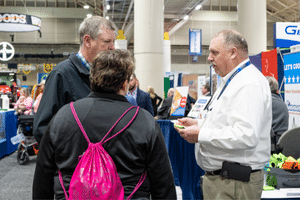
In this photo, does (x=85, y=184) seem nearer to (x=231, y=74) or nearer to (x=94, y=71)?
(x=94, y=71)

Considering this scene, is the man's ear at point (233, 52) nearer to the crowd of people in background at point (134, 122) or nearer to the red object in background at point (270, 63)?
the crowd of people in background at point (134, 122)

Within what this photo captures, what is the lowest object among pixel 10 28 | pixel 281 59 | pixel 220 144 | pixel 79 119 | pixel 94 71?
pixel 220 144

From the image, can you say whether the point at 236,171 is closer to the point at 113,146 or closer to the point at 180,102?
the point at 113,146

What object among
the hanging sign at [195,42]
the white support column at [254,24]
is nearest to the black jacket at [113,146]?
the white support column at [254,24]

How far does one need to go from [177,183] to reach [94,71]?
12.4ft

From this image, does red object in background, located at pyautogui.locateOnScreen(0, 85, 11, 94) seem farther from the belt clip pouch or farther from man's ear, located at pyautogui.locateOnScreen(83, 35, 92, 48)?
the belt clip pouch

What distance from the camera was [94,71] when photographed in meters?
1.38

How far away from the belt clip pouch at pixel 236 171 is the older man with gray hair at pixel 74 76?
87cm

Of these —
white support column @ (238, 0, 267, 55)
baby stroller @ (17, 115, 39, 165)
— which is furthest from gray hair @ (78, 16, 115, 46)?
white support column @ (238, 0, 267, 55)

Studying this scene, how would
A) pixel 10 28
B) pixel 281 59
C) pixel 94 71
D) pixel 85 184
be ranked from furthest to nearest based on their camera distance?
1. pixel 10 28
2. pixel 281 59
3. pixel 94 71
4. pixel 85 184

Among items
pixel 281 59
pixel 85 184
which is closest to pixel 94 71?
pixel 85 184

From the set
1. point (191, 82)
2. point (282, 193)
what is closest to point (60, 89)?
point (282, 193)

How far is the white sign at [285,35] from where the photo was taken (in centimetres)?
561

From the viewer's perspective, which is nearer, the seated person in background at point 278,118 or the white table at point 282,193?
the white table at point 282,193
